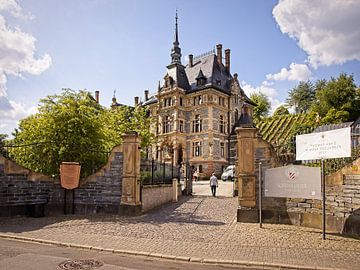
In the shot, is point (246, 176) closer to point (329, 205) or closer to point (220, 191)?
point (329, 205)

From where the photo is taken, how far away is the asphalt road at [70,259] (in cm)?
580

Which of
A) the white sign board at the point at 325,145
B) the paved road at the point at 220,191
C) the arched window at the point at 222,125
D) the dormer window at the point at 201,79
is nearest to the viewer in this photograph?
the white sign board at the point at 325,145

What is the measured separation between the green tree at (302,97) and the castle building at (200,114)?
1984cm

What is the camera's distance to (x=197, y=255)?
6.60 meters

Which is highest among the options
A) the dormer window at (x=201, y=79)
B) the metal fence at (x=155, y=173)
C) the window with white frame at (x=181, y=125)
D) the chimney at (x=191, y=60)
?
the chimney at (x=191, y=60)

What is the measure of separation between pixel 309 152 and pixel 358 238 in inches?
103

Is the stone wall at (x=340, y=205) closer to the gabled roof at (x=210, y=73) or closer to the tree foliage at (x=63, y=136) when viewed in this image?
the tree foliage at (x=63, y=136)

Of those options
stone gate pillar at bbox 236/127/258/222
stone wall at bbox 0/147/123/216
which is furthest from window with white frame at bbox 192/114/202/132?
stone gate pillar at bbox 236/127/258/222

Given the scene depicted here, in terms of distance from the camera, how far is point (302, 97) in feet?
206

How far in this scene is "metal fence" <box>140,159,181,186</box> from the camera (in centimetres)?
1416

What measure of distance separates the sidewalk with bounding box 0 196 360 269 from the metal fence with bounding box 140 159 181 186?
2.69 meters

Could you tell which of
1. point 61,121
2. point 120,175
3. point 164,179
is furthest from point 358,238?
point 61,121

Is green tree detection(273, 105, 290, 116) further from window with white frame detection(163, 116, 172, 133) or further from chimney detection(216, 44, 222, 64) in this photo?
window with white frame detection(163, 116, 172, 133)

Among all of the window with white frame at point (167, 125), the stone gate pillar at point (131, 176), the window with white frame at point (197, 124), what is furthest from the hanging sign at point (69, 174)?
the window with white frame at point (167, 125)
